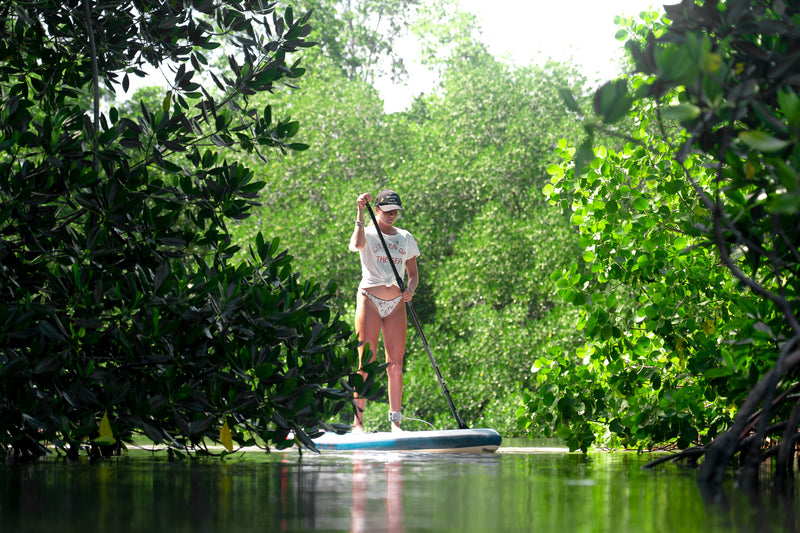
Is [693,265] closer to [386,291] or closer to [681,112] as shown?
[681,112]

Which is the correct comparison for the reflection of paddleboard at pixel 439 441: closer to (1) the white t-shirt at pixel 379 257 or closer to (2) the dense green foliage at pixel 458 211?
(1) the white t-shirt at pixel 379 257

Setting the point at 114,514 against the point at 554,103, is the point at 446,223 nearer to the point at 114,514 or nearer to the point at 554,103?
the point at 554,103

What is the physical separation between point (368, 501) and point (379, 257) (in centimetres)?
589

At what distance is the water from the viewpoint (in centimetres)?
283

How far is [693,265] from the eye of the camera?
22.2 ft

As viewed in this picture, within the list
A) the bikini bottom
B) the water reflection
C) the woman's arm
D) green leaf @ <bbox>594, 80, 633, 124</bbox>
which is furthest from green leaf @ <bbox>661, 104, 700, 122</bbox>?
the bikini bottom

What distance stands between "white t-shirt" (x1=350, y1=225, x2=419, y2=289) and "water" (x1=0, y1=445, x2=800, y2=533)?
3951mm

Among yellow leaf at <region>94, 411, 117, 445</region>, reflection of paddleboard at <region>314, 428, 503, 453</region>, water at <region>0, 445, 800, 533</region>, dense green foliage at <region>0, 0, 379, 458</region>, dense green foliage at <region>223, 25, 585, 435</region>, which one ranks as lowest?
reflection of paddleboard at <region>314, 428, 503, 453</region>

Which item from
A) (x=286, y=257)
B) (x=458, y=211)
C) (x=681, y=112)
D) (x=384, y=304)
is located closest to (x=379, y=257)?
(x=384, y=304)

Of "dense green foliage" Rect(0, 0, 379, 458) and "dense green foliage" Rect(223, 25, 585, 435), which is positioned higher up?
"dense green foliage" Rect(223, 25, 585, 435)

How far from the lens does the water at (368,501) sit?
9.29 feet

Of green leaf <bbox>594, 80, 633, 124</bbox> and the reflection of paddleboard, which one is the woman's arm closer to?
the reflection of paddleboard

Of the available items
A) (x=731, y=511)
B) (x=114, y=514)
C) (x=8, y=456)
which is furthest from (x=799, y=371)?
(x=8, y=456)

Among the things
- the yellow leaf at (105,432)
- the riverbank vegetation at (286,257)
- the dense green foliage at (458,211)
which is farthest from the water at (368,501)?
the dense green foliage at (458,211)
